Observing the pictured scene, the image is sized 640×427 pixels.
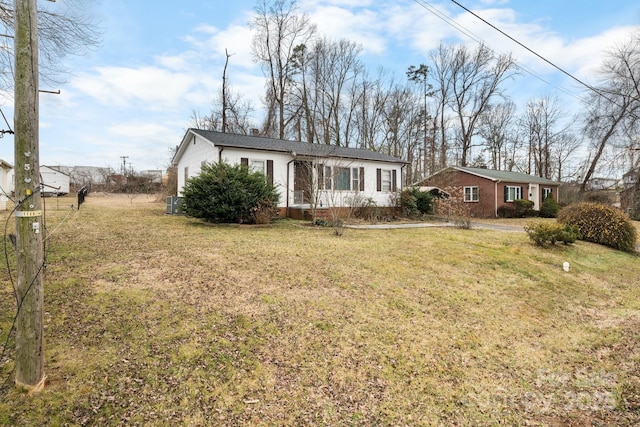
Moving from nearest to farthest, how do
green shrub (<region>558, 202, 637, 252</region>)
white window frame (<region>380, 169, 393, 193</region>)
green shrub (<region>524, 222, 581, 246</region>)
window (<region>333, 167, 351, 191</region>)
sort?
1. green shrub (<region>524, 222, 581, 246</region>)
2. green shrub (<region>558, 202, 637, 252</region>)
3. window (<region>333, 167, 351, 191</region>)
4. white window frame (<region>380, 169, 393, 193</region>)

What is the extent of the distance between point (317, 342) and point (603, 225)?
12876mm

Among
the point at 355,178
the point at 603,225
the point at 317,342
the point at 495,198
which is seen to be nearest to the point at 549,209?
the point at 495,198

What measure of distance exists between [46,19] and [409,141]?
27.3m

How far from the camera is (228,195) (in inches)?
438

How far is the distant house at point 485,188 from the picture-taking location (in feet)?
73.6

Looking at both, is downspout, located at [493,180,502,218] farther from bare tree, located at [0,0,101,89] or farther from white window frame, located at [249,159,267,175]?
bare tree, located at [0,0,101,89]

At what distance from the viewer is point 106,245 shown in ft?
24.3

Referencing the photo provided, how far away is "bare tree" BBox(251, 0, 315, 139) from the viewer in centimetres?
2620

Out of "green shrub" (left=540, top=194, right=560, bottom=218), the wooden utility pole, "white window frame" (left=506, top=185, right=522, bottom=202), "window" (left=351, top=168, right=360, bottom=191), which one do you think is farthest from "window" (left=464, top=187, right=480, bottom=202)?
the wooden utility pole

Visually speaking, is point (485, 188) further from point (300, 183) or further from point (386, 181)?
point (300, 183)

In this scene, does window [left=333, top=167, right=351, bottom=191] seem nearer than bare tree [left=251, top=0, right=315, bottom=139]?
Yes

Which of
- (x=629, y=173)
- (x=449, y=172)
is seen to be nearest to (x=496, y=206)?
(x=449, y=172)

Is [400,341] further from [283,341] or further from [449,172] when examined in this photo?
[449,172]

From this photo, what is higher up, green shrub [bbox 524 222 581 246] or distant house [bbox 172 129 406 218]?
distant house [bbox 172 129 406 218]
